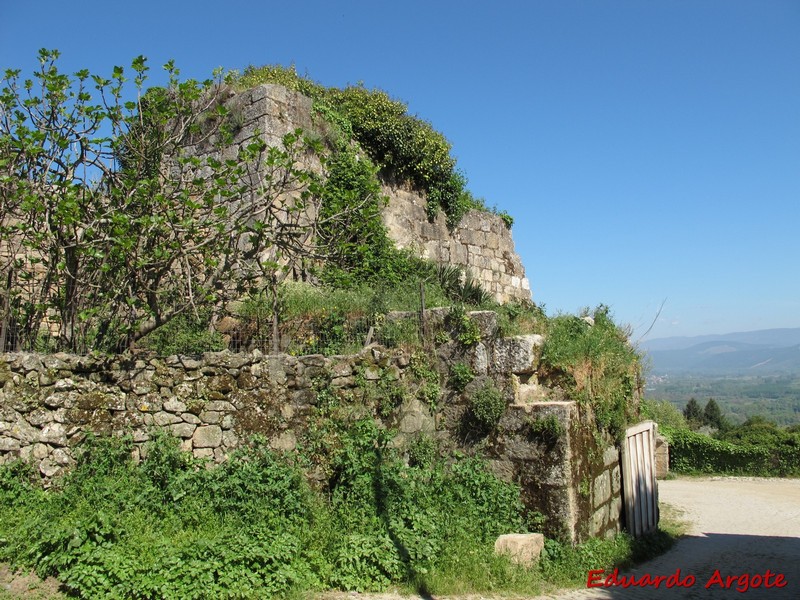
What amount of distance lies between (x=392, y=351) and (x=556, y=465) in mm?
2385

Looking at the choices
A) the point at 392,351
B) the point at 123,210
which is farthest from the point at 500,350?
the point at 123,210

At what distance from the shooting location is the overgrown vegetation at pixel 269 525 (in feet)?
17.7

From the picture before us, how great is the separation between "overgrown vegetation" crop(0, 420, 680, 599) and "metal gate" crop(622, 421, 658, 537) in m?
1.01

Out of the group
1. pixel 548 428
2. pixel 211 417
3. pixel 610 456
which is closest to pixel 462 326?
pixel 548 428

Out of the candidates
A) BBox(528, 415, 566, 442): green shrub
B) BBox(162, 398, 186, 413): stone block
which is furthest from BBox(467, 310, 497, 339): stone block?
BBox(162, 398, 186, 413): stone block

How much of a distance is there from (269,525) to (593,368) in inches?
175

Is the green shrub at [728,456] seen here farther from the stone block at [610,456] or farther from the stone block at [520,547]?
the stone block at [520,547]

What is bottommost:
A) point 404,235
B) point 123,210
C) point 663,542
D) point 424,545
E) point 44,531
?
point 663,542

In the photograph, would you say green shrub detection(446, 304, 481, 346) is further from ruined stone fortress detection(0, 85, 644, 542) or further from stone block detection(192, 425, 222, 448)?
stone block detection(192, 425, 222, 448)

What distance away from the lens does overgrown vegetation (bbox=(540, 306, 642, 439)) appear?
8.11 metres

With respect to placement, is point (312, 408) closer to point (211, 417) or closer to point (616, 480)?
point (211, 417)

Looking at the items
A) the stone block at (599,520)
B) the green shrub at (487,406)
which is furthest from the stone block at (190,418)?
the stone block at (599,520)

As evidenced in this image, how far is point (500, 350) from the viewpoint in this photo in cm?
809

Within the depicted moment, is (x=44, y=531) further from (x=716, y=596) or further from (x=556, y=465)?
(x=716, y=596)
